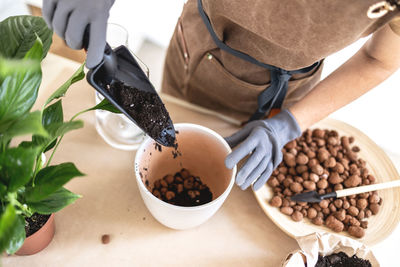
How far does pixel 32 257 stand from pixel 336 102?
74 cm

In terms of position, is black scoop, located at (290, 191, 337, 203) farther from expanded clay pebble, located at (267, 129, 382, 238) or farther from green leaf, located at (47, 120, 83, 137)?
green leaf, located at (47, 120, 83, 137)

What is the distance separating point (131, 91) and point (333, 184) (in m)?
0.53

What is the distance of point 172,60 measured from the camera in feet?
3.17

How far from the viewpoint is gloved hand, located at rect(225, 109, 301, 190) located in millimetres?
710

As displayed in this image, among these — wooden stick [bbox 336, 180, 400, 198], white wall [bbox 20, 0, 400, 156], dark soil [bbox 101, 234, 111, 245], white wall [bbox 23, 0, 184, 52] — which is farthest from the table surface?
white wall [bbox 23, 0, 184, 52]

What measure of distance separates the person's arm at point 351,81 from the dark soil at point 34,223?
0.59 meters

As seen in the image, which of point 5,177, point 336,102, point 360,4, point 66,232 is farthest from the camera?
point 336,102

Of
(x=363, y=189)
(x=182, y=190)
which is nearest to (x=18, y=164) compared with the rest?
(x=182, y=190)

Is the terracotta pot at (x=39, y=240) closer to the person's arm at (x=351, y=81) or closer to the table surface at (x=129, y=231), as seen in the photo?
the table surface at (x=129, y=231)

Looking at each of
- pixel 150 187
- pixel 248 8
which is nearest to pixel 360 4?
pixel 248 8

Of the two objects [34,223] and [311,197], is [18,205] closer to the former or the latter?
[34,223]

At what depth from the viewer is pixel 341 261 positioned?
0.65m

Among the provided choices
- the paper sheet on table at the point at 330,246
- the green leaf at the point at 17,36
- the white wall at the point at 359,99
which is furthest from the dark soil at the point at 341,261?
the green leaf at the point at 17,36

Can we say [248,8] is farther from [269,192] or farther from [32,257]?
[32,257]
